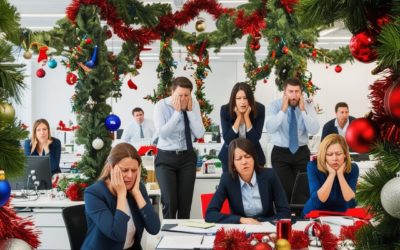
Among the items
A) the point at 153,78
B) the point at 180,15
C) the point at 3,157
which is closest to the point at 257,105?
the point at 180,15

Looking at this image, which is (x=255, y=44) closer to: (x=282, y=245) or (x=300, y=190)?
(x=300, y=190)

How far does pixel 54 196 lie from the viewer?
4.56 meters

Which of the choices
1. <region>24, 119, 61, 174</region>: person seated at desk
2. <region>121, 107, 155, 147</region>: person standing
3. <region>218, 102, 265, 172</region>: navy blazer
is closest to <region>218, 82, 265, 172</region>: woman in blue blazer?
<region>218, 102, 265, 172</region>: navy blazer

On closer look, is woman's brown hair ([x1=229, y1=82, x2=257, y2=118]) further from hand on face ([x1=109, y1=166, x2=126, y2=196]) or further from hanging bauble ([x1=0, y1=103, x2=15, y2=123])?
hanging bauble ([x1=0, y1=103, x2=15, y2=123])

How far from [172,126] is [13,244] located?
355 centimetres

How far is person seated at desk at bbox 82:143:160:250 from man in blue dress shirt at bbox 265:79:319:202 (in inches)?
71.2

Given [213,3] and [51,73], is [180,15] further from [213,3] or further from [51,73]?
[51,73]

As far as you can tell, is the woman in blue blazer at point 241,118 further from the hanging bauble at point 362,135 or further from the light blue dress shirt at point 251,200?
the hanging bauble at point 362,135

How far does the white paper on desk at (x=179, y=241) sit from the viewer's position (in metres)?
2.61

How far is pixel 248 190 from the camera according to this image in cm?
364

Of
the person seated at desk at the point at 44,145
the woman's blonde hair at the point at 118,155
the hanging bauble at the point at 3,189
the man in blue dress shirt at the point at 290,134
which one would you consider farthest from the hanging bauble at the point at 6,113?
the person seated at desk at the point at 44,145

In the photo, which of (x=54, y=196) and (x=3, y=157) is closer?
(x=3, y=157)

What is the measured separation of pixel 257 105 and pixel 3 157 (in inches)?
141

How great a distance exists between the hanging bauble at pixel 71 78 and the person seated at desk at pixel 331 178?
6.90 feet
